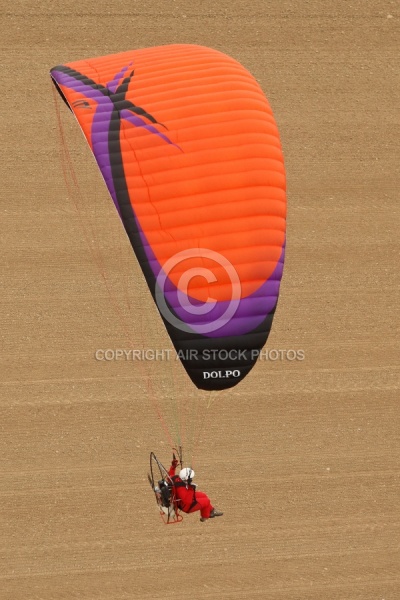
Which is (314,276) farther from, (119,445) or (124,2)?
(124,2)

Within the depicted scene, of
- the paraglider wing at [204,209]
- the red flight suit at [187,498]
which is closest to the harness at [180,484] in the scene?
the red flight suit at [187,498]

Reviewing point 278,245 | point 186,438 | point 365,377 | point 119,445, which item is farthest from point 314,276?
point 278,245

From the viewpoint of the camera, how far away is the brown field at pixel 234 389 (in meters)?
14.0

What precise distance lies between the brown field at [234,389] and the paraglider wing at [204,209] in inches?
212

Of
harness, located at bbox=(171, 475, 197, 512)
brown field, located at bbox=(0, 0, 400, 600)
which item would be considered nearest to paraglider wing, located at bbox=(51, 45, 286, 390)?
harness, located at bbox=(171, 475, 197, 512)

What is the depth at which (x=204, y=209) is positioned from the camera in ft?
28.6

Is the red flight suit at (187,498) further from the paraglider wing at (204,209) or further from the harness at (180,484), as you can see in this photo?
the paraglider wing at (204,209)

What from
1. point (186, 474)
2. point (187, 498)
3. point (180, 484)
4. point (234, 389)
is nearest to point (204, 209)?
point (186, 474)

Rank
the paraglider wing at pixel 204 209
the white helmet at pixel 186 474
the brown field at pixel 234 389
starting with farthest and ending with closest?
the brown field at pixel 234 389 < the white helmet at pixel 186 474 < the paraglider wing at pixel 204 209

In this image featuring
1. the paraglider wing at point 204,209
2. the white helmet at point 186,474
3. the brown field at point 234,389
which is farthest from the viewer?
the brown field at point 234,389

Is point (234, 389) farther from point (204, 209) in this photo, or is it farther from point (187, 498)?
point (204, 209)

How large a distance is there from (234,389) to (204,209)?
6250 mm

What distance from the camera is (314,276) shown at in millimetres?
14797

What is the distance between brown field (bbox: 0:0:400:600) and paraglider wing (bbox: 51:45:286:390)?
212 inches
